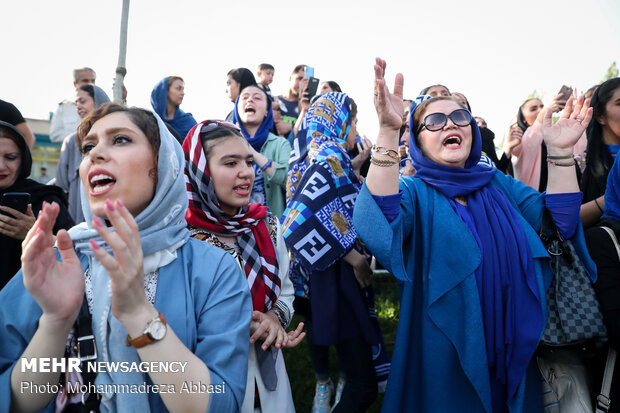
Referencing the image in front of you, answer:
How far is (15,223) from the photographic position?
7.89ft

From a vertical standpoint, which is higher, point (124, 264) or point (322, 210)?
point (124, 264)

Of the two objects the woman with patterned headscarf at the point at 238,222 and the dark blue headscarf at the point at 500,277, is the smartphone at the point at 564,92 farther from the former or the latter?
the woman with patterned headscarf at the point at 238,222

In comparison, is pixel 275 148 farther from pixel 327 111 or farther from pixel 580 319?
pixel 580 319

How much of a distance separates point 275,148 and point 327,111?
3.59ft

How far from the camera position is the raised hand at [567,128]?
85.0 inches

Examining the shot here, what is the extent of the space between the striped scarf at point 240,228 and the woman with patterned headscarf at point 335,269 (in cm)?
74

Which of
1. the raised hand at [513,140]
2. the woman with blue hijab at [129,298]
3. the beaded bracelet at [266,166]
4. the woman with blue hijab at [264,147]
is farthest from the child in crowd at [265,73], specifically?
the woman with blue hijab at [129,298]

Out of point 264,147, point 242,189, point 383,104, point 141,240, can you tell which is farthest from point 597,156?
point 141,240

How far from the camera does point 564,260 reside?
2176 millimetres

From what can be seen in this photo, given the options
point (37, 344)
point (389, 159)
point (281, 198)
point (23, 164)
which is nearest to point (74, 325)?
point (37, 344)

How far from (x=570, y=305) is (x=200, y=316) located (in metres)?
1.74

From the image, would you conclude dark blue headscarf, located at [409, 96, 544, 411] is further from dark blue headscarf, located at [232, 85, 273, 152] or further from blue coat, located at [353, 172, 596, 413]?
dark blue headscarf, located at [232, 85, 273, 152]

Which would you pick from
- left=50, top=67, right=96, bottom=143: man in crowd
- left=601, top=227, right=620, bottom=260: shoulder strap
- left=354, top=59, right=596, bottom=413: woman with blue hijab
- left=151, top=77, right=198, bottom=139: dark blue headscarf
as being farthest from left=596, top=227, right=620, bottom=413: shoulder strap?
left=50, top=67, right=96, bottom=143: man in crowd

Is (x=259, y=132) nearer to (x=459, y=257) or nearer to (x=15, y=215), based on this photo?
(x=15, y=215)
